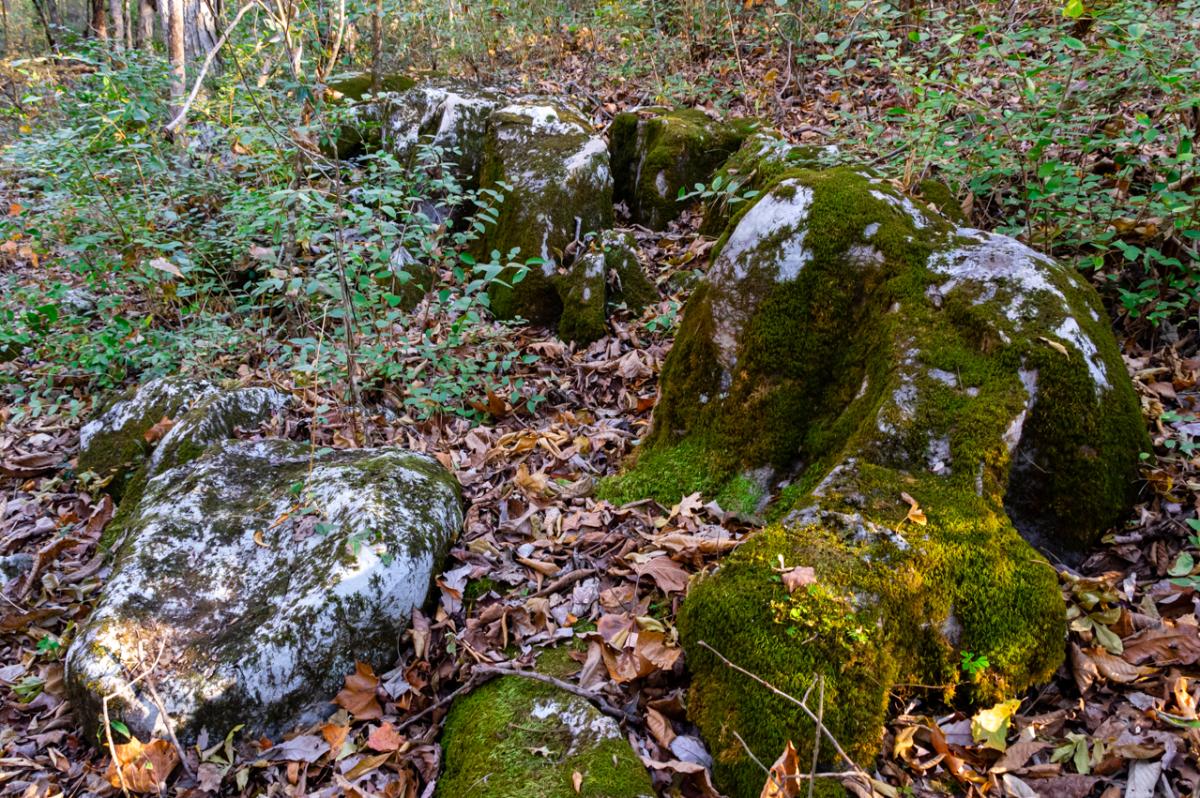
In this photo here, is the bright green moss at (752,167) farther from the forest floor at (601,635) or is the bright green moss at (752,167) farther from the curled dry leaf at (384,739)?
the curled dry leaf at (384,739)

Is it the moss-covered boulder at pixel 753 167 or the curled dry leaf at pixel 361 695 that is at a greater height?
the moss-covered boulder at pixel 753 167

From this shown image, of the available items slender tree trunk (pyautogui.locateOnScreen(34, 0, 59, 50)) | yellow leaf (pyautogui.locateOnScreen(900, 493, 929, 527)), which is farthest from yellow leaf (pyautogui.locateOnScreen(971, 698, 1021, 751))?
slender tree trunk (pyautogui.locateOnScreen(34, 0, 59, 50))

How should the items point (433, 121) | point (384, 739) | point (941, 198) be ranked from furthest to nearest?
point (433, 121)
point (941, 198)
point (384, 739)

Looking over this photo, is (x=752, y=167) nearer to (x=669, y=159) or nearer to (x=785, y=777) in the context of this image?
(x=669, y=159)

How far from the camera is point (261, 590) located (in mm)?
3383

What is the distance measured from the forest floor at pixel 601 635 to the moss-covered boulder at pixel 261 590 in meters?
0.17

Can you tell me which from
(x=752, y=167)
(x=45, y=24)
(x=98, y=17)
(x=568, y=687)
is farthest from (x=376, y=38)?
(x=98, y=17)

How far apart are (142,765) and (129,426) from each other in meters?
3.34

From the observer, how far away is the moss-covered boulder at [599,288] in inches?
236

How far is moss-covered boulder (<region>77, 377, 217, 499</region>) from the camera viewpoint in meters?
5.17

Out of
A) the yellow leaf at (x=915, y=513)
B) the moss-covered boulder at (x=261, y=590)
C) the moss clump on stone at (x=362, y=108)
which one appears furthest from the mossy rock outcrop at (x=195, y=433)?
the moss clump on stone at (x=362, y=108)

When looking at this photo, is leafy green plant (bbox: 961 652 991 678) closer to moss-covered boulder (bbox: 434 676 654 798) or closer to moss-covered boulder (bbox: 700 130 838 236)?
moss-covered boulder (bbox: 434 676 654 798)

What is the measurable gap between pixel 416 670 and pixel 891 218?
3271 millimetres

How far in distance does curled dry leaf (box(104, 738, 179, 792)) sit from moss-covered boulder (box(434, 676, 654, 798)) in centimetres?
120
